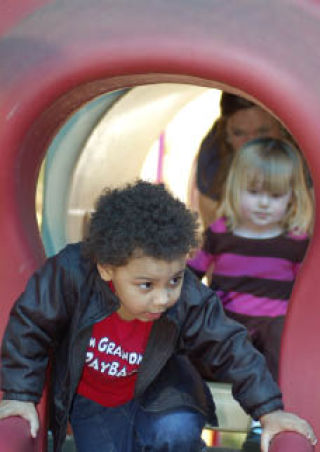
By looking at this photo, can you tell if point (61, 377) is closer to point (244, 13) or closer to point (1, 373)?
point (1, 373)

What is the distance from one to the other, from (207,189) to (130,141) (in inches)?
29.4

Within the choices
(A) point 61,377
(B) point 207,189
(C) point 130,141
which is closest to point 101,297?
(A) point 61,377

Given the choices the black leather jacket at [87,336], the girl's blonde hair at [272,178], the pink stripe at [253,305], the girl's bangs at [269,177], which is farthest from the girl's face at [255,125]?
the black leather jacket at [87,336]

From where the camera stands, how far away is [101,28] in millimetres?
1943

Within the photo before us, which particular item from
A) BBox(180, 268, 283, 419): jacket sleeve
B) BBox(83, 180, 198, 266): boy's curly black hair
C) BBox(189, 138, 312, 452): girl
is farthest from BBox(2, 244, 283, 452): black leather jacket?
BBox(189, 138, 312, 452): girl

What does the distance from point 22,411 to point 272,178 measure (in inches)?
41.8

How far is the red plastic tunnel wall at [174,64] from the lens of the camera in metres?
1.90

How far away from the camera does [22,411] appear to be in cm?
179

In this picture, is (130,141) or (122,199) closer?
(122,199)

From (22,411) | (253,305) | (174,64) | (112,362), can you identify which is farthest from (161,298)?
(253,305)

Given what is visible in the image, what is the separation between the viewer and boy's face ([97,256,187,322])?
66.3 inches

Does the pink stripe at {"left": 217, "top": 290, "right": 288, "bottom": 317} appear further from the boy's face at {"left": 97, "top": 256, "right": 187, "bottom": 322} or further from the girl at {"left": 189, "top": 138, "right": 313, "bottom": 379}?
the boy's face at {"left": 97, "top": 256, "right": 187, "bottom": 322}

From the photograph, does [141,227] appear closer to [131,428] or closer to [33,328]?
[33,328]

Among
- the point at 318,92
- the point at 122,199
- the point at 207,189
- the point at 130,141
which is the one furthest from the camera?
the point at 130,141
